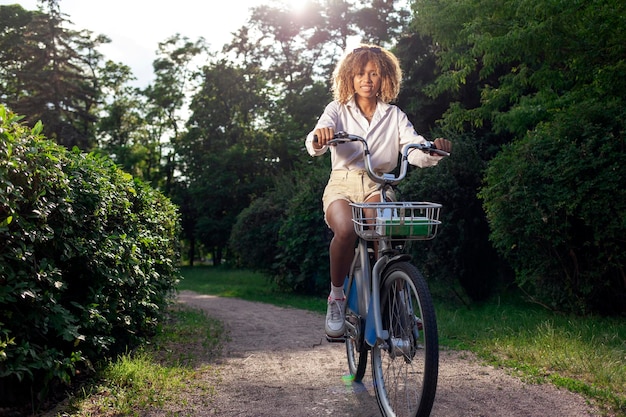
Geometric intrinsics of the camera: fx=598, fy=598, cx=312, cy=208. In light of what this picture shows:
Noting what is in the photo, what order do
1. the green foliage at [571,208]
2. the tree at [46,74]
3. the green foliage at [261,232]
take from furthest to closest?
the tree at [46,74] < the green foliage at [261,232] < the green foliage at [571,208]

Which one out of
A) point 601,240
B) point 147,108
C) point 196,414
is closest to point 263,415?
point 196,414

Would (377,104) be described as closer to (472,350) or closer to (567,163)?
(472,350)

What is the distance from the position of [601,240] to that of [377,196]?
16.1 ft

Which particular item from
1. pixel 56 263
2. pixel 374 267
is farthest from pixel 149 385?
pixel 374 267

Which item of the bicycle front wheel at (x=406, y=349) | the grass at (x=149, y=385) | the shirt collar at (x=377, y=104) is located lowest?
the grass at (x=149, y=385)

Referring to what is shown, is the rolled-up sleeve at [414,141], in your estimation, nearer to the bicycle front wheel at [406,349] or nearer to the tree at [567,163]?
the bicycle front wheel at [406,349]

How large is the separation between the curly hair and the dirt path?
7.32 feet

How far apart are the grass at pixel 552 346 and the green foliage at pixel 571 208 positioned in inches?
20.5

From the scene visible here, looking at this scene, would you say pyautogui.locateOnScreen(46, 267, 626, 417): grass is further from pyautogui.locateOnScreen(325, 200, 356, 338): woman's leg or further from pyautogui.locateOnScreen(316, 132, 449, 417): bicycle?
pyautogui.locateOnScreen(316, 132, 449, 417): bicycle

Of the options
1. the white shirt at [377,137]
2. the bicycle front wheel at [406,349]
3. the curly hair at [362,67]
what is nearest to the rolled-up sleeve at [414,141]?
the white shirt at [377,137]

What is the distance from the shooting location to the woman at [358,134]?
4.24m

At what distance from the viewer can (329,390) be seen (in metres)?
4.62

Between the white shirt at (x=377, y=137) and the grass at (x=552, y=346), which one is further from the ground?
the white shirt at (x=377, y=137)

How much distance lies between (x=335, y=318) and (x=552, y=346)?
98.0 inches
